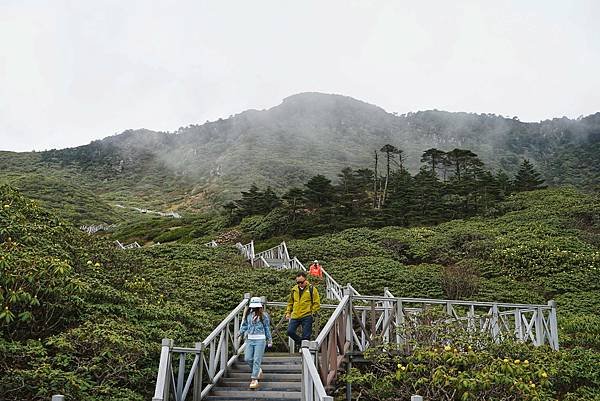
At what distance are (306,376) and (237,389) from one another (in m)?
2.23

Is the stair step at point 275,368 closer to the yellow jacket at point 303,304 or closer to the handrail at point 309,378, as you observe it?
the yellow jacket at point 303,304

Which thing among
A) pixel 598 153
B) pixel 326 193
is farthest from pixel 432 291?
pixel 598 153

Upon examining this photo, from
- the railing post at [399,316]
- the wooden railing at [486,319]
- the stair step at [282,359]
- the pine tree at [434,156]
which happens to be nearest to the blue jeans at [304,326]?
the stair step at [282,359]

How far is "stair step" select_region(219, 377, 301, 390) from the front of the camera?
7461mm

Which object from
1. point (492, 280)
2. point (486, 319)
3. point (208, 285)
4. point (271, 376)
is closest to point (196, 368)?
point (271, 376)

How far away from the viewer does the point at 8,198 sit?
39.2ft

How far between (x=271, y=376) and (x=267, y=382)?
9.5 inches

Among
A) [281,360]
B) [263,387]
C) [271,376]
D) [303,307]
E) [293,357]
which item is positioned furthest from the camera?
[293,357]

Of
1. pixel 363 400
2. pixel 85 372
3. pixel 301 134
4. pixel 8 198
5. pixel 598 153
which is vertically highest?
pixel 301 134

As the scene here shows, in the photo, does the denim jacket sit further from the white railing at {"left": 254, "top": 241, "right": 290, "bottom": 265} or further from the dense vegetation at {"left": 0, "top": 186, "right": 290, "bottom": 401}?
the white railing at {"left": 254, "top": 241, "right": 290, "bottom": 265}

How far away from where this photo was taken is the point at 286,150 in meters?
86.2

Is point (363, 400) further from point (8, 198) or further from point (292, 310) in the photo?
point (8, 198)

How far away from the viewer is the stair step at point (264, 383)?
7.46 m

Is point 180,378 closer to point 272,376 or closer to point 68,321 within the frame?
point 272,376
